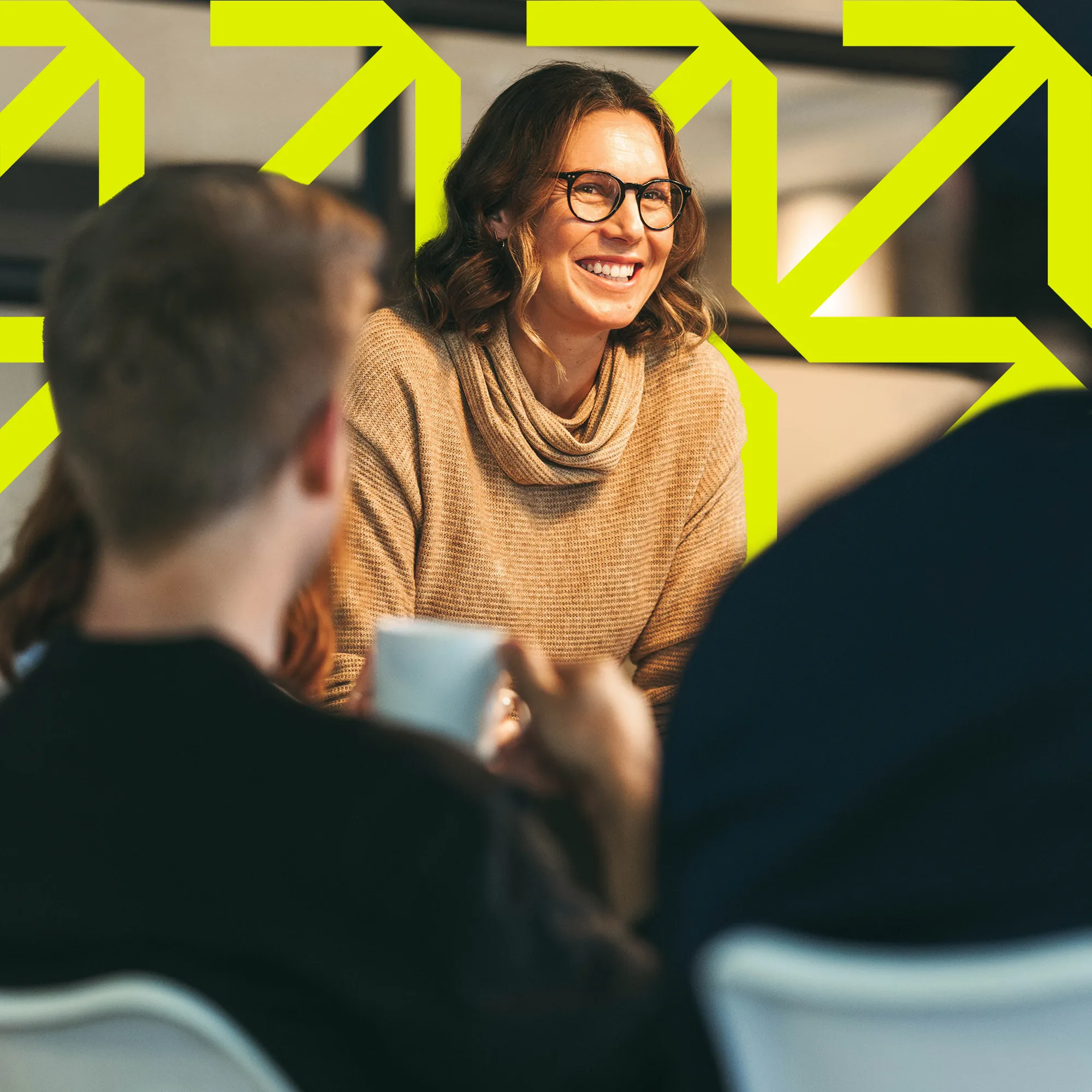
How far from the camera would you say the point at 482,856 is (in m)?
0.60

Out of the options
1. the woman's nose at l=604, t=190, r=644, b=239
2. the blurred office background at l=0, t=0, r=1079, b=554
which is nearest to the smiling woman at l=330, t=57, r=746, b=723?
the woman's nose at l=604, t=190, r=644, b=239

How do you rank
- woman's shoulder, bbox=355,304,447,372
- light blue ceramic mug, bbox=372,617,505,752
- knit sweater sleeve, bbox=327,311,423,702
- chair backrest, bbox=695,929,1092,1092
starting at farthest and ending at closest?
1. woman's shoulder, bbox=355,304,447,372
2. knit sweater sleeve, bbox=327,311,423,702
3. light blue ceramic mug, bbox=372,617,505,752
4. chair backrest, bbox=695,929,1092,1092

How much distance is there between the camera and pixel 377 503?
5.60ft

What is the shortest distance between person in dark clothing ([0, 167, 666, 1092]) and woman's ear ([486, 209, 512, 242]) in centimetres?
124

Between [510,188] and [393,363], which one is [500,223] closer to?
[510,188]

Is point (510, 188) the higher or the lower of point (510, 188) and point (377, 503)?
the higher

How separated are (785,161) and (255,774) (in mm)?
2319

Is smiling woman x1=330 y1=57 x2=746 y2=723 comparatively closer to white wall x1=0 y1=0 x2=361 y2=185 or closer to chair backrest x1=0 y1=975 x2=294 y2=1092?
white wall x1=0 y1=0 x2=361 y2=185

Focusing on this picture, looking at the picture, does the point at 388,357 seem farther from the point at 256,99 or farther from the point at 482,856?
the point at 482,856

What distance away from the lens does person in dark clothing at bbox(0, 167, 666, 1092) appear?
59 centimetres

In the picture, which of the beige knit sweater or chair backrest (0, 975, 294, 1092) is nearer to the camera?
chair backrest (0, 975, 294, 1092)

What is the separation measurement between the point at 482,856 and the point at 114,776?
0.19m

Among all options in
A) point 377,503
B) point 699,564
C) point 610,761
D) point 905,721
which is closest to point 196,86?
point 377,503

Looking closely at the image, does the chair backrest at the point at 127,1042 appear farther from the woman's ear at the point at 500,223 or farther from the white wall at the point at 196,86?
the white wall at the point at 196,86
